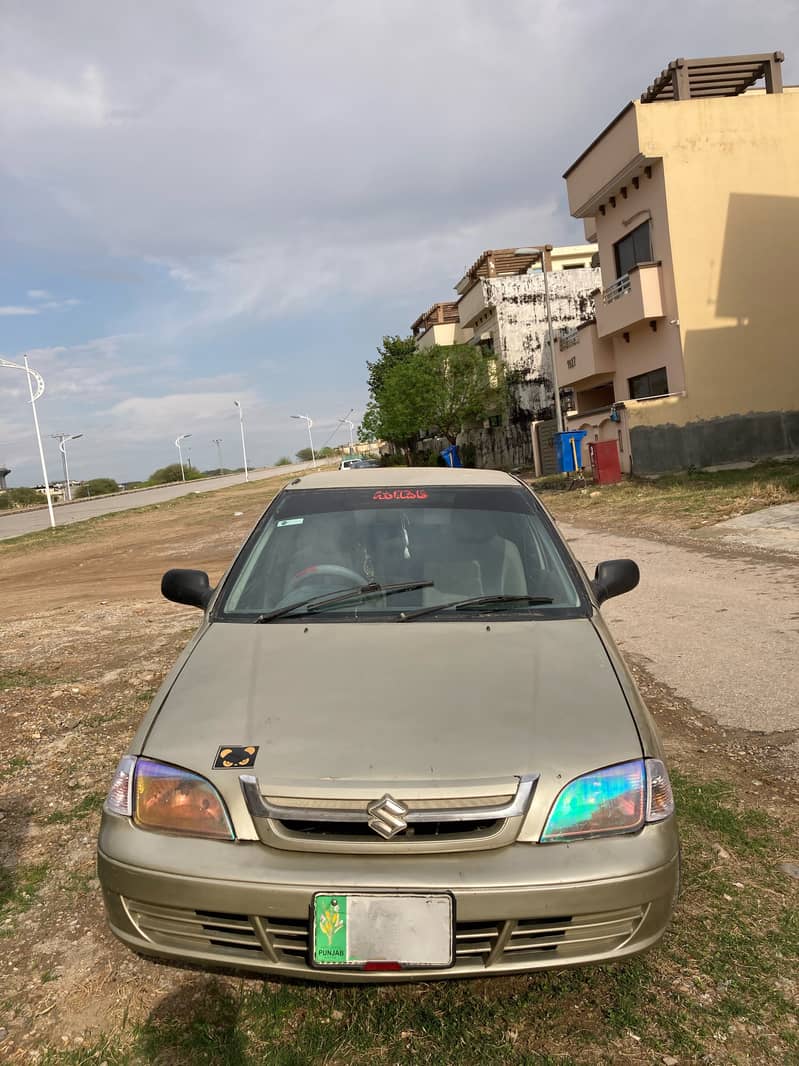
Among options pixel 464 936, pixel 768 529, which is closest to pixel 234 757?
pixel 464 936

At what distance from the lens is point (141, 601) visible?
11172mm

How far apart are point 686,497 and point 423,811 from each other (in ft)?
49.1

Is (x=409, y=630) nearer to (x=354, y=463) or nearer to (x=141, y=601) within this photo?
(x=141, y=601)

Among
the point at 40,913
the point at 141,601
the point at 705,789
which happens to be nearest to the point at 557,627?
the point at 705,789

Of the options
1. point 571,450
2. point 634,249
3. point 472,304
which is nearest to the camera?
point 634,249

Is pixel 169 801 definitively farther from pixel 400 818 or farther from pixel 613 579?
pixel 613 579

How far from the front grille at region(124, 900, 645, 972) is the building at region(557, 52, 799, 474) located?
19981mm

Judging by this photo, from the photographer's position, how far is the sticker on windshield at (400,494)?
3742 millimetres

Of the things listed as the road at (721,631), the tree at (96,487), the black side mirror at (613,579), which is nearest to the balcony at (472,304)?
the road at (721,631)

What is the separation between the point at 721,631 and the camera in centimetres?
659

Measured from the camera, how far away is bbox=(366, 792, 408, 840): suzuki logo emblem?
207 centimetres

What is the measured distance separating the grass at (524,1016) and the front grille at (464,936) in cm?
19

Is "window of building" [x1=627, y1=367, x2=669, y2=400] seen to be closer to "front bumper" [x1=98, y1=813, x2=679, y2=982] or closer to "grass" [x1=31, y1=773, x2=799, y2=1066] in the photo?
"grass" [x1=31, y1=773, x2=799, y2=1066]

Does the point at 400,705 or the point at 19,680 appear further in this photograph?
the point at 19,680
